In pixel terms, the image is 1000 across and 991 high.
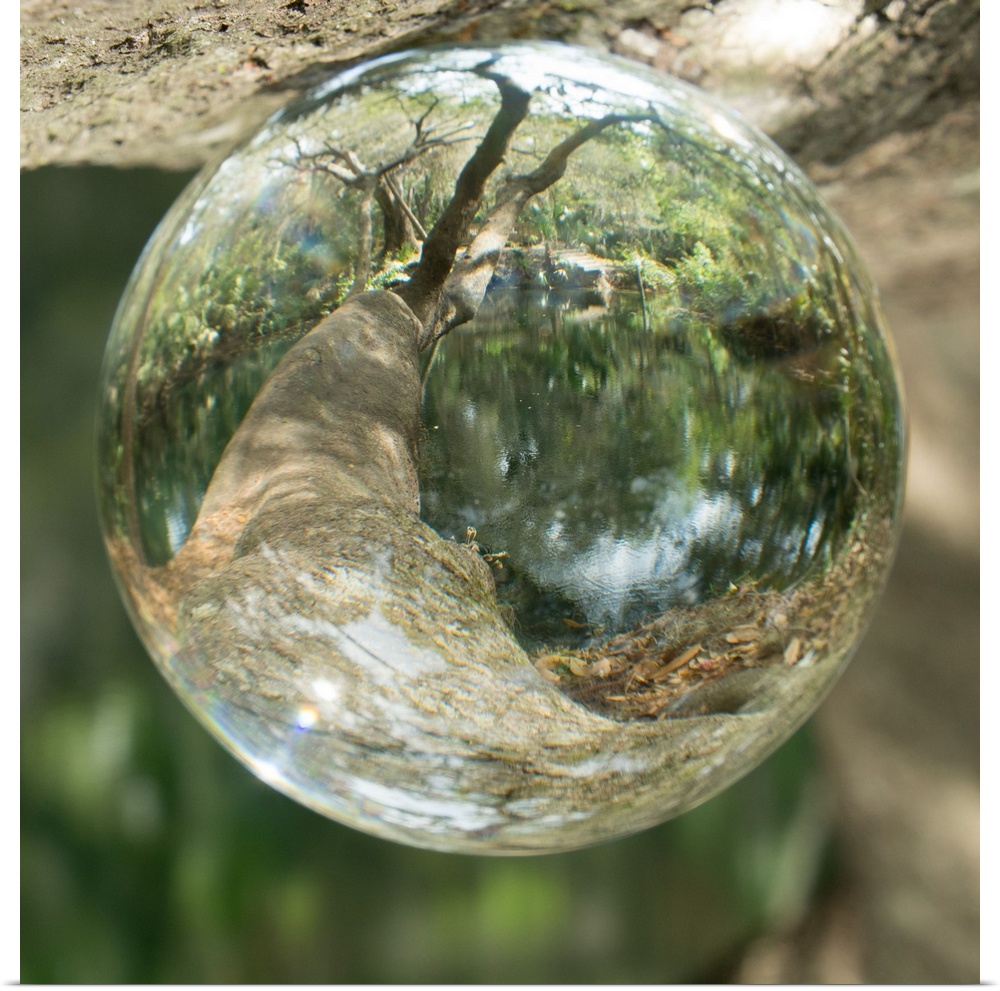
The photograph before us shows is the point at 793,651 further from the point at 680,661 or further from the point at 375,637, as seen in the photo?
the point at 375,637

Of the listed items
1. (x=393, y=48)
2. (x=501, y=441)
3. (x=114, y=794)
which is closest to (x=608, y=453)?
(x=501, y=441)

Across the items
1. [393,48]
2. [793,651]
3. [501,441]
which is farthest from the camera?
[393,48]

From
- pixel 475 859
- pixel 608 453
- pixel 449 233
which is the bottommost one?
pixel 475 859

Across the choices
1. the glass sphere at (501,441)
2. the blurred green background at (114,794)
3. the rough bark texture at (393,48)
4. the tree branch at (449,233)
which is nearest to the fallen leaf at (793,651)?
the glass sphere at (501,441)

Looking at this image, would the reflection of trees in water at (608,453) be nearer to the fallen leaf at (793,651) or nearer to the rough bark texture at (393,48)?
the fallen leaf at (793,651)

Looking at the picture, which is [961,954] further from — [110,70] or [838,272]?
[110,70]

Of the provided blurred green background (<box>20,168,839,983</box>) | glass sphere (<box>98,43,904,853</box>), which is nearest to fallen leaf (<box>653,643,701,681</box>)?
glass sphere (<box>98,43,904,853</box>)
